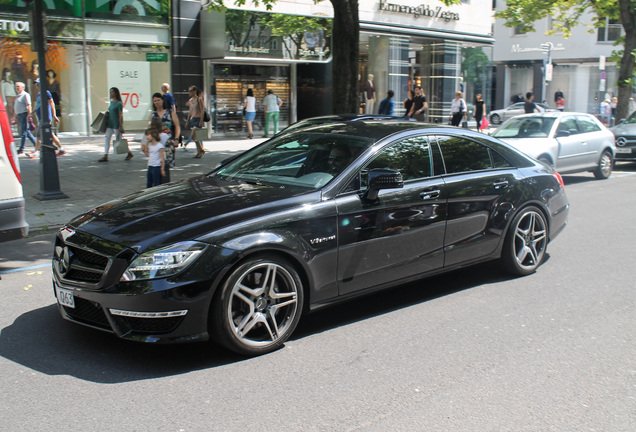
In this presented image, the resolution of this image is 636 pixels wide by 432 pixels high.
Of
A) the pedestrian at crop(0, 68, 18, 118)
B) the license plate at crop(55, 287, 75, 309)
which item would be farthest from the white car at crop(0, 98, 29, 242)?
the pedestrian at crop(0, 68, 18, 118)

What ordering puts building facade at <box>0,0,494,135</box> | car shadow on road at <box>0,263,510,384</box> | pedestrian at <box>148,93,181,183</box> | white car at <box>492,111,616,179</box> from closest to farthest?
car shadow on road at <box>0,263,510,384</box>, pedestrian at <box>148,93,181,183</box>, white car at <box>492,111,616,179</box>, building facade at <box>0,0,494,135</box>

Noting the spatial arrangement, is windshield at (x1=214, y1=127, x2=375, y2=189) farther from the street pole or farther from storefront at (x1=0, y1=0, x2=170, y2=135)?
storefront at (x1=0, y1=0, x2=170, y2=135)

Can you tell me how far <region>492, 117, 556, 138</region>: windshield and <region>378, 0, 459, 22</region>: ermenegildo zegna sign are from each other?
520 inches

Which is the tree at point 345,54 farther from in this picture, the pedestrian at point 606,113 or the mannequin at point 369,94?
the pedestrian at point 606,113

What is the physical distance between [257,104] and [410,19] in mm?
8317

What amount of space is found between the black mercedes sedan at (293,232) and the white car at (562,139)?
22.8 ft

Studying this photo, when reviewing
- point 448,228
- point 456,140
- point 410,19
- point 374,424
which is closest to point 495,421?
point 374,424

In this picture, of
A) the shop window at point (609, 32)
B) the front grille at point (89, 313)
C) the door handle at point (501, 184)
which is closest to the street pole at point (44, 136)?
the front grille at point (89, 313)

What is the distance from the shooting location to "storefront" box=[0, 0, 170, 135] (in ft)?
56.7

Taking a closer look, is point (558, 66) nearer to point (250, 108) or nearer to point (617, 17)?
point (617, 17)

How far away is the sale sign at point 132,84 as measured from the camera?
19656 mm

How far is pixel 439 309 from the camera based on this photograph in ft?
18.1

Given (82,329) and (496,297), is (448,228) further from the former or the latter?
(82,329)

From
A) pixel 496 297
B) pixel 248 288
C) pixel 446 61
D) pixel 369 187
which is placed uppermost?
pixel 446 61
